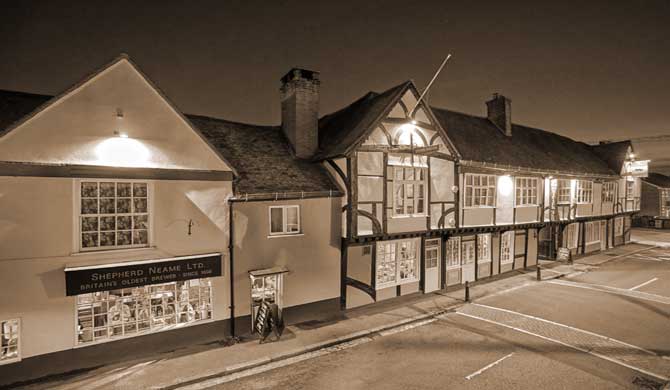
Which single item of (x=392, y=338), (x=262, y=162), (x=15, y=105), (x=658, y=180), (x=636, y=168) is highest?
(x=15, y=105)

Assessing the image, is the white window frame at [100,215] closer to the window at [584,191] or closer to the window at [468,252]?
the window at [468,252]

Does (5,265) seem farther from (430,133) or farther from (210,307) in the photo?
(430,133)

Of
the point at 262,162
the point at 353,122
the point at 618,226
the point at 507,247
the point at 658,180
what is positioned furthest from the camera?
the point at 658,180

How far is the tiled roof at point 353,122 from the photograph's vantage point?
13.1 meters

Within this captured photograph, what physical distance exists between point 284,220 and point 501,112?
19255 millimetres

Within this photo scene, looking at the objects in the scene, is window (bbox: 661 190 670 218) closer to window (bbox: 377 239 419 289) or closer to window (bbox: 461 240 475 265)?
window (bbox: 461 240 475 265)

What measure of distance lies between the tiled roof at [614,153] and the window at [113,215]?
36372mm

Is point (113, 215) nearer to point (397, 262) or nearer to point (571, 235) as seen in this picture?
point (397, 262)

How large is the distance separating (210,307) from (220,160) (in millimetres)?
4861

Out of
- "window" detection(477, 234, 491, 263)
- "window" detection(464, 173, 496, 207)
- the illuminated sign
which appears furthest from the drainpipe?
the illuminated sign

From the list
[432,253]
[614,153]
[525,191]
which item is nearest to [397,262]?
[432,253]

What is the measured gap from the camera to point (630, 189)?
30266mm

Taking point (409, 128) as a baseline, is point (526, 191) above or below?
below

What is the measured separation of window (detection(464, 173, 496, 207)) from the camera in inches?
663
